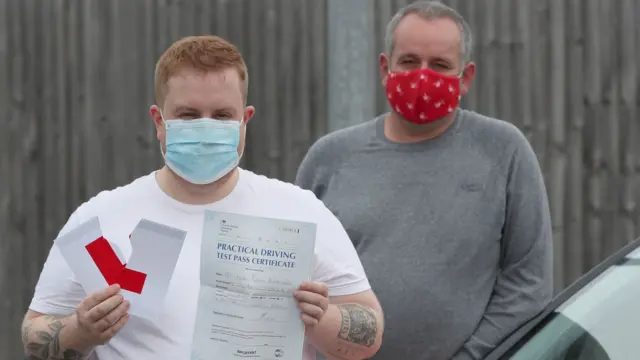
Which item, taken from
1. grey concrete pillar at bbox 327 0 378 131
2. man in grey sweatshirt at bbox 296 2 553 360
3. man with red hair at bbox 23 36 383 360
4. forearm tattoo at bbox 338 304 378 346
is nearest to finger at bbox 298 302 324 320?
man with red hair at bbox 23 36 383 360

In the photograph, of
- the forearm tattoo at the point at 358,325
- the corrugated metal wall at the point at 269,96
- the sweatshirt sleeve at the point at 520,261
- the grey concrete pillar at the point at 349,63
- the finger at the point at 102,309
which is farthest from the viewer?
the corrugated metal wall at the point at 269,96

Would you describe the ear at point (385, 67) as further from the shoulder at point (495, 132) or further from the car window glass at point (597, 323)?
the car window glass at point (597, 323)

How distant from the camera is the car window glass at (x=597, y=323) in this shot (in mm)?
2559

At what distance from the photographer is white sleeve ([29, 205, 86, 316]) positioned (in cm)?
250

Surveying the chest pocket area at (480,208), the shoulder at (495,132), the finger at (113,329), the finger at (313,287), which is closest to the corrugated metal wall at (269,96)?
the shoulder at (495,132)

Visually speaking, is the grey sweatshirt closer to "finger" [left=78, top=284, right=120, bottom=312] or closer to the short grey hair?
the short grey hair

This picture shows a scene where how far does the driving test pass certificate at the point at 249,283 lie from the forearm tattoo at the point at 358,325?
0.14m

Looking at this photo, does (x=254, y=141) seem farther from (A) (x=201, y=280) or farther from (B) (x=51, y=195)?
(A) (x=201, y=280)

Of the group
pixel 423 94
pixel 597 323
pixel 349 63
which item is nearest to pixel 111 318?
pixel 597 323

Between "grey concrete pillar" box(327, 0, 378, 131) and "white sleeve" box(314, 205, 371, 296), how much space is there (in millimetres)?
2844

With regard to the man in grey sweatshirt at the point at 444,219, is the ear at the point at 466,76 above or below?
above

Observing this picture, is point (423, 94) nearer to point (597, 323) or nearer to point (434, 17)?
point (434, 17)

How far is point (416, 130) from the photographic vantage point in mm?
3498

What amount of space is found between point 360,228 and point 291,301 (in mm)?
976
